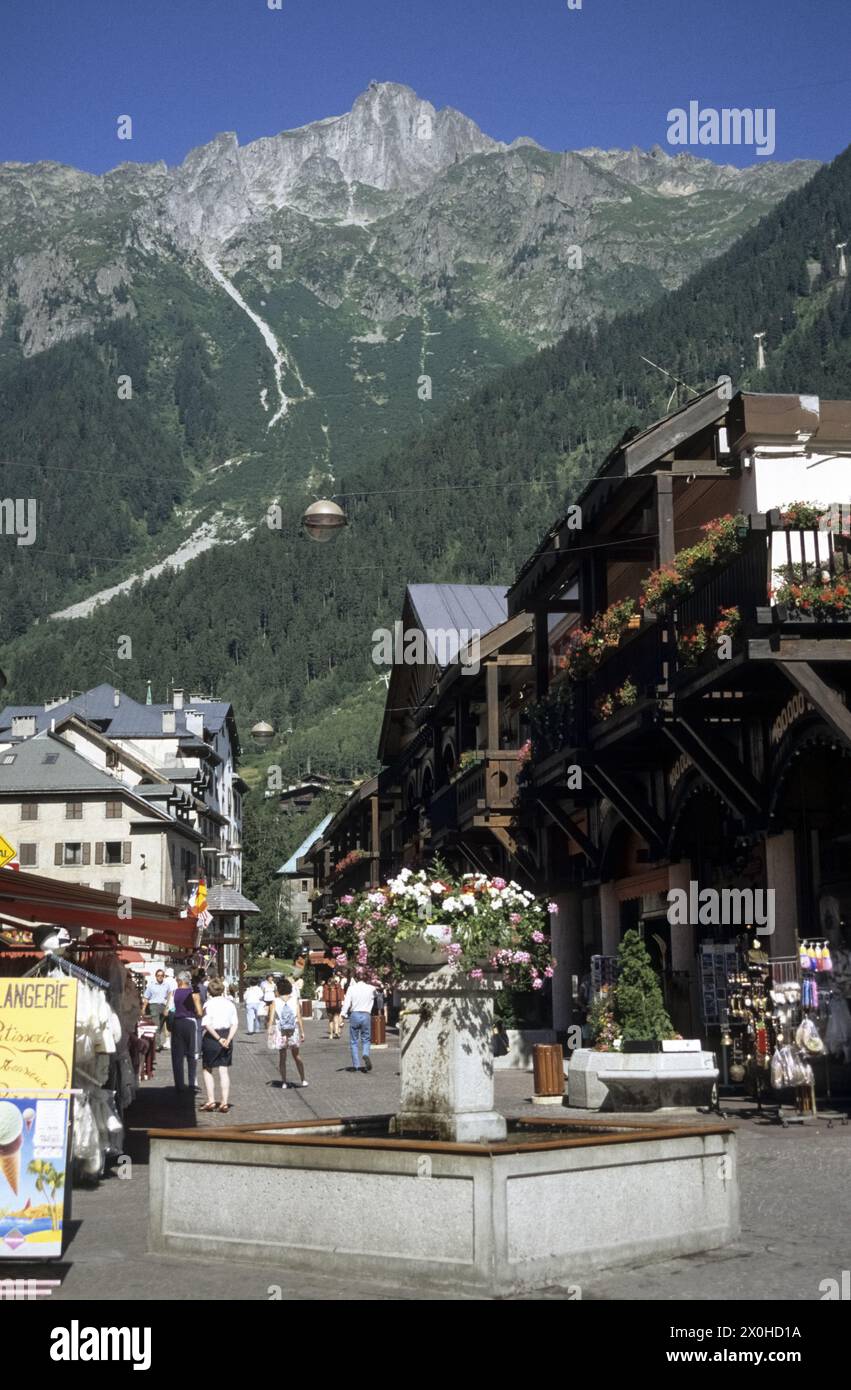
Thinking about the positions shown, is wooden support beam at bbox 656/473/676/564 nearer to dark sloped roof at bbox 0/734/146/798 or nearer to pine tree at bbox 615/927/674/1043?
pine tree at bbox 615/927/674/1043

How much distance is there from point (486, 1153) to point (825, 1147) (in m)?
7.07

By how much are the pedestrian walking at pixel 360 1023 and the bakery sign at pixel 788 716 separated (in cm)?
1084

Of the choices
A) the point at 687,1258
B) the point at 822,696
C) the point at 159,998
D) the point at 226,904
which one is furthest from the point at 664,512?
the point at 226,904

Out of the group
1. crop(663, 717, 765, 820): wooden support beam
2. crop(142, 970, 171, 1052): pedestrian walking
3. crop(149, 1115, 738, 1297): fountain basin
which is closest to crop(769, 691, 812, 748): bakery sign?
crop(663, 717, 765, 820): wooden support beam

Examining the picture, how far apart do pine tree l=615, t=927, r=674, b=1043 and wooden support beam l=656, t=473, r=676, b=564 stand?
5.64 m

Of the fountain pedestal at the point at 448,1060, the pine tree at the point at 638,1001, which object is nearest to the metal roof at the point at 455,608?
the pine tree at the point at 638,1001

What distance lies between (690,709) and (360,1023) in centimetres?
1095

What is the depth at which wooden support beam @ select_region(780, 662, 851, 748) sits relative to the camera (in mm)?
16344

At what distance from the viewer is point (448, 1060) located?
1064cm

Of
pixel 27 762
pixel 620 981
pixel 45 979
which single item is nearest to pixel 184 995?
pixel 620 981

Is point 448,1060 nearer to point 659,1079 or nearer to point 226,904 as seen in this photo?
point 659,1079
